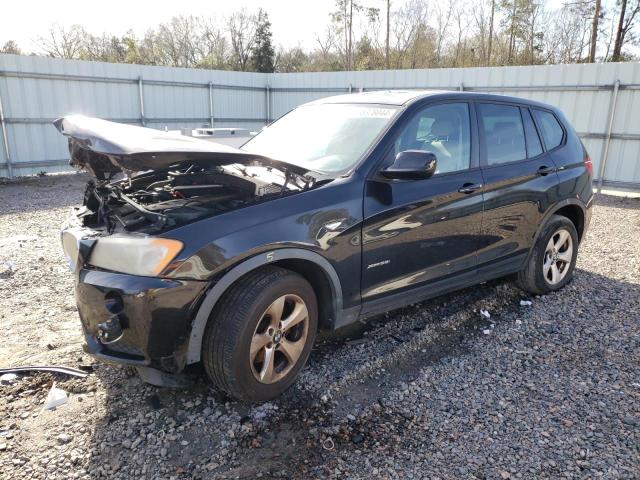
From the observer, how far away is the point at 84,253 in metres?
2.64

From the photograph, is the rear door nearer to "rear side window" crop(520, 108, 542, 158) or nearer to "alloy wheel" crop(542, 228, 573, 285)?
"rear side window" crop(520, 108, 542, 158)

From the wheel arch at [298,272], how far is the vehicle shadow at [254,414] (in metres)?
0.39

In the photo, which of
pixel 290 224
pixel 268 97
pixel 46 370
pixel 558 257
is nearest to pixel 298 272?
pixel 290 224

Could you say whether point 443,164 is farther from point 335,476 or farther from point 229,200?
point 335,476

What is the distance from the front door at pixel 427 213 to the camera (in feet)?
10.2

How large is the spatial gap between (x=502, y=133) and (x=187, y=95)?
12212 mm

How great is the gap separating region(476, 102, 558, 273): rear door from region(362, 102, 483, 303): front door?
0.49 ft

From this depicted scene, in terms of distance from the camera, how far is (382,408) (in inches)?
112


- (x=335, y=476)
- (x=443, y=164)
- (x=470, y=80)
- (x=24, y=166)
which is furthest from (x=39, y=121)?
(x=335, y=476)

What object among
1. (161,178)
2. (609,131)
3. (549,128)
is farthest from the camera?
(609,131)

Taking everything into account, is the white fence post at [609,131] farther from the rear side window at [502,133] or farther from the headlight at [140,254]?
the headlight at [140,254]

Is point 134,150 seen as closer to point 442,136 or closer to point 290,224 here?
point 290,224

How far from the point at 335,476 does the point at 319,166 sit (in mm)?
1895

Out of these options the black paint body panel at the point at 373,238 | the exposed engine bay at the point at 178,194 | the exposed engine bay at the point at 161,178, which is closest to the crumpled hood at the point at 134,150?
the exposed engine bay at the point at 161,178
